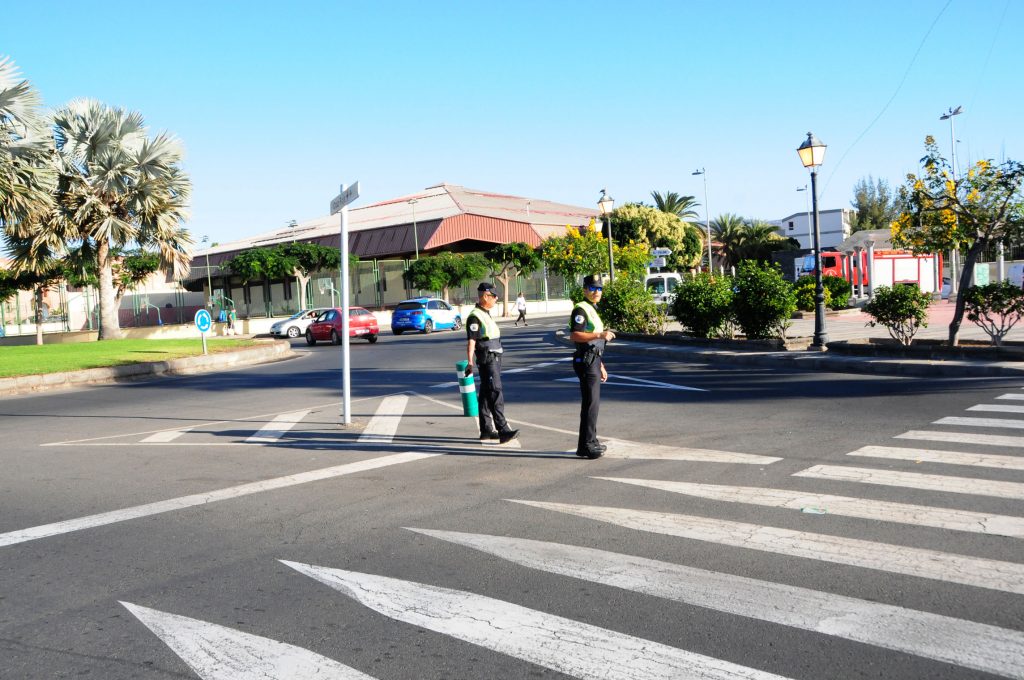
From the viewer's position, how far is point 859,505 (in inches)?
247

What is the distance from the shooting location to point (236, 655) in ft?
12.9

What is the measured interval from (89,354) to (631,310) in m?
14.7

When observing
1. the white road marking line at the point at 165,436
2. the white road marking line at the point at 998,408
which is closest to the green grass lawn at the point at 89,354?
the white road marking line at the point at 165,436

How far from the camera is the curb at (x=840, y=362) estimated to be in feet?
45.0

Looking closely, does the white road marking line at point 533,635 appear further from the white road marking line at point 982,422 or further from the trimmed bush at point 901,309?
the trimmed bush at point 901,309

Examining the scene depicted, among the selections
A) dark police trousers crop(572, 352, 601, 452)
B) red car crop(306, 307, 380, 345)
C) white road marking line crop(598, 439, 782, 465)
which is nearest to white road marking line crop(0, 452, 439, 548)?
dark police trousers crop(572, 352, 601, 452)

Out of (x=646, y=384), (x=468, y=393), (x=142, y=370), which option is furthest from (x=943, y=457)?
(x=142, y=370)

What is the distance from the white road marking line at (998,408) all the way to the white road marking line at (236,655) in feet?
29.7

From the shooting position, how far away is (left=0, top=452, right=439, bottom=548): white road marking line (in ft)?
20.5

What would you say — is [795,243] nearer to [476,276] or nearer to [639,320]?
[476,276]

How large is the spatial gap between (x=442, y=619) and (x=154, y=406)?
1162cm

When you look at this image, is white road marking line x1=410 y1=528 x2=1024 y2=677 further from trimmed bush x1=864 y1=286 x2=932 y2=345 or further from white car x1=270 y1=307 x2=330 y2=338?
white car x1=270 y1=307 x2=330 y2=338

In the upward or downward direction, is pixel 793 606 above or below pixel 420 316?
below

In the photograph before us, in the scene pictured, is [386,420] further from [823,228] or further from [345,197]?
[823,228]
